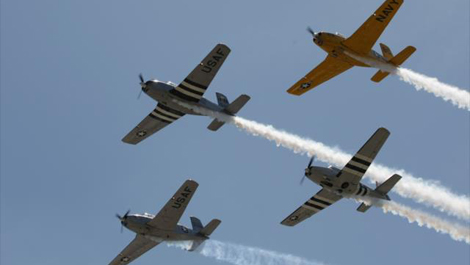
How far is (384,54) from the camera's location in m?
51.7

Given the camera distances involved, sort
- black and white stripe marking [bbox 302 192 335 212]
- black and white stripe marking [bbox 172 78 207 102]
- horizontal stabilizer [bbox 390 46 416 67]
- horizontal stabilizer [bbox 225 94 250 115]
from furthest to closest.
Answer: horizontal stabilizer [bbox 390 46 416 67] < horizontal stabilizer [bbox 225 94 250 115] < black and white stripe marking [bbox 302 192 335 212] < black and white stripe marking [bbox 172 78 207 102]

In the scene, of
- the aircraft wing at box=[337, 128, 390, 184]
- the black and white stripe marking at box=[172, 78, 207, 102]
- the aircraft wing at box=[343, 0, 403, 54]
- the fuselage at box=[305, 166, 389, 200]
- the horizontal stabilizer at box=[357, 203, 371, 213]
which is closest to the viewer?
the fuselage at box=[305, 166, 389, 200]

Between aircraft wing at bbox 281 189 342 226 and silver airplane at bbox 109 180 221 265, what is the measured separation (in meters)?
4.83

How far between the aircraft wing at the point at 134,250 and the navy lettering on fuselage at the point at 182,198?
453 centimetres

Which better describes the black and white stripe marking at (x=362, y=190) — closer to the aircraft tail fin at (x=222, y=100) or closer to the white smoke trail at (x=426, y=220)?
the white smoke trail at (x=426, y=220)

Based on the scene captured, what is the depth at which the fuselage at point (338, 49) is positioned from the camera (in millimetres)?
50219

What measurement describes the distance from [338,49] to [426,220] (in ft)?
38.8

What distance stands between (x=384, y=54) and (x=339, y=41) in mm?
3340

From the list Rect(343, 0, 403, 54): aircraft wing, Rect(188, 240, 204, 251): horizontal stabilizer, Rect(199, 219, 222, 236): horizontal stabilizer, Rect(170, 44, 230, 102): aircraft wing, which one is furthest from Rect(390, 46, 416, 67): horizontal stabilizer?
Rect(188, 240, 204, 251): horizontal stabilizer

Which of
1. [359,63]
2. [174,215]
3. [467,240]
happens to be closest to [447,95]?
[359,63]

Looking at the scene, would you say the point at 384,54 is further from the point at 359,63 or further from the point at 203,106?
the point at 203,106

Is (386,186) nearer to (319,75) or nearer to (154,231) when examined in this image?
(319,75)

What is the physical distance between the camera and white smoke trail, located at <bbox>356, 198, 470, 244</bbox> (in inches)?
1848

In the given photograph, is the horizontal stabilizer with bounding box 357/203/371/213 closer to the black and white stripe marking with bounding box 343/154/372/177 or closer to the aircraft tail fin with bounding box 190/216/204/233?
the black and white stripe marking with bounding box 343/154/372/177
